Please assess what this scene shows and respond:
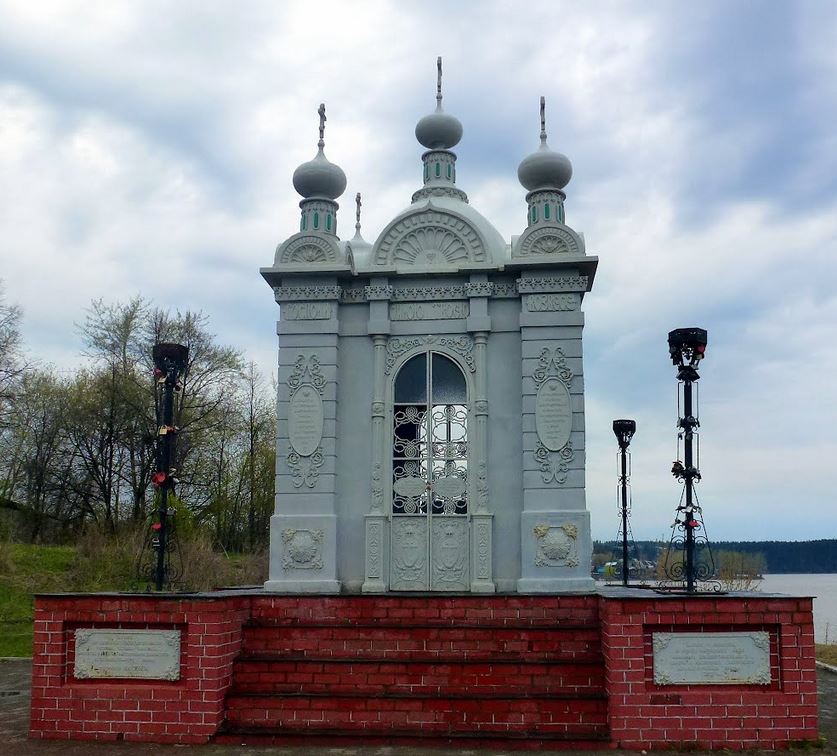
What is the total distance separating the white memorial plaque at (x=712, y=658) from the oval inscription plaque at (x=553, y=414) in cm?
268

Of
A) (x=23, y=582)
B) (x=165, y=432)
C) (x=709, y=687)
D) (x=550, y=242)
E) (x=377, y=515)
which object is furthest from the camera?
(x=23, y=582)

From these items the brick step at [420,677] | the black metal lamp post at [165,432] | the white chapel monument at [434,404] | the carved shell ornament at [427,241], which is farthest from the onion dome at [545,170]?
the brick step at [420,677]

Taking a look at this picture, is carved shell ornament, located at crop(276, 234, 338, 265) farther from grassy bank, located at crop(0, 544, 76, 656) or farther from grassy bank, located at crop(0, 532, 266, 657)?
grassy bank, located at crop(0, 532, 266, 657)

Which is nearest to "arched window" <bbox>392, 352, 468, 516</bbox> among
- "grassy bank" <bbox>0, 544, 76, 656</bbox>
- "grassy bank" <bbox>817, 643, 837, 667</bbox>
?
"grassy bank" <bbox>817, 643, 837, 667</bbox>

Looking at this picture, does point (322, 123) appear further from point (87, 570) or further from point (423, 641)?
point (87, 570)

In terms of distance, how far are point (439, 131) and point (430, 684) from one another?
7248 mm

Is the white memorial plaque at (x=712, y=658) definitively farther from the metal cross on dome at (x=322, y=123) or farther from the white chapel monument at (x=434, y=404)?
the metal cross on dome at (x=322, y=123)

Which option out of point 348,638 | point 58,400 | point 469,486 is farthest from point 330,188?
point 58,400

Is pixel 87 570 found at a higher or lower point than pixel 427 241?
lower

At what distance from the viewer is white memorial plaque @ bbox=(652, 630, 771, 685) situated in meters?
7.70

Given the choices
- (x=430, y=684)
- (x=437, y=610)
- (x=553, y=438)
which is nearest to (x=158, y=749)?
(x=430, y=684)

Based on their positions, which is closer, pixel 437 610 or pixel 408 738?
pixel 408 738

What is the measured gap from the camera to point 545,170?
10.7m

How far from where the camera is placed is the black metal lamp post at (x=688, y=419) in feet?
29.0
